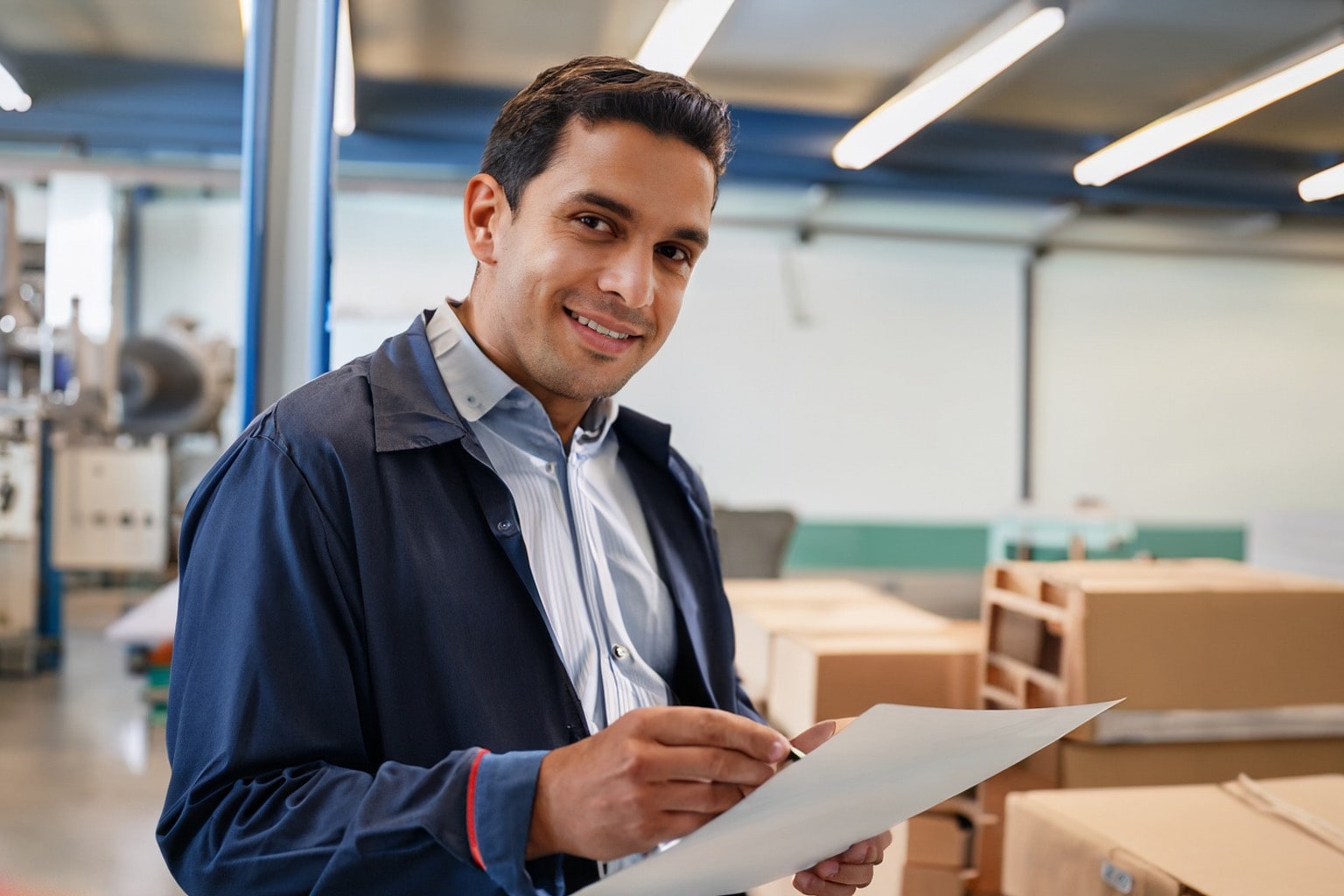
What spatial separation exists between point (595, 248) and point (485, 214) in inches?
7.6

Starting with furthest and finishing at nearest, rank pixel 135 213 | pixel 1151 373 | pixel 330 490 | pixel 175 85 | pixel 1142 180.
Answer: pixel 1151 373 < pixel 135 213 < pixel 1142 180 < pixel 175 85 < pixel 330 490

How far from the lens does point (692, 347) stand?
7441mm

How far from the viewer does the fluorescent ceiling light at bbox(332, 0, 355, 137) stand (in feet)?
6.91

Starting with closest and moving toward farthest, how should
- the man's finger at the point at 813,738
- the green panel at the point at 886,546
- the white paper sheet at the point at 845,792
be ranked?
the white paper sheet at the point at 845,792
the man's finger at the point at 813,738
the green panel at the point at 886,546

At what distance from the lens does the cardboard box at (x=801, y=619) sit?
2.32 metres

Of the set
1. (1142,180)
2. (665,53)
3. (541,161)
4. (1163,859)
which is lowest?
(1163,859)

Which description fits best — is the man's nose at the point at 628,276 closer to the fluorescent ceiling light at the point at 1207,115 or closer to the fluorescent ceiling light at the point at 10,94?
the fluorescent ceiling light at the point at 10,94

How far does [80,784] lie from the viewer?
4.20 meters

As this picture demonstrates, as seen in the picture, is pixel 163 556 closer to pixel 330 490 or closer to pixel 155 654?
pixel 155 654

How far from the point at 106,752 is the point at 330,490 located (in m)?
4.45

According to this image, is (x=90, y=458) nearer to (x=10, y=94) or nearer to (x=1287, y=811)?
(x=10, y=94)

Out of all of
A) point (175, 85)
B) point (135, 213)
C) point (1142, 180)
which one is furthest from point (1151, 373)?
point (135, 213)

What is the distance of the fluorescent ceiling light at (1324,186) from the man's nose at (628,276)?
8.37ft

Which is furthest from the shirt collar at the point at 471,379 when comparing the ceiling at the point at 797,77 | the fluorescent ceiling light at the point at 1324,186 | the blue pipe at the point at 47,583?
the blue pipe at the point at 47,583
